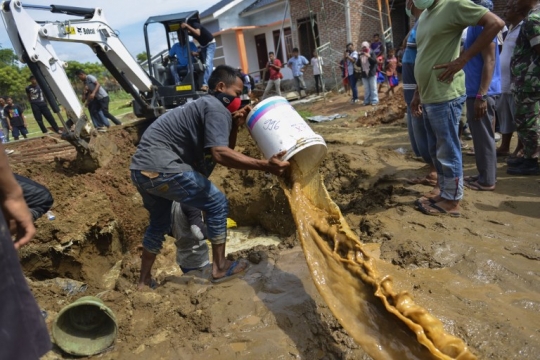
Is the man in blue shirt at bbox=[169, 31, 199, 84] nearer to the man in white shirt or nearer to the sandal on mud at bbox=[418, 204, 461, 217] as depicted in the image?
the man in white shirt

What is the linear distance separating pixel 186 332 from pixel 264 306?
1.93ft

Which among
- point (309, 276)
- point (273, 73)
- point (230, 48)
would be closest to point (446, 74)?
point (309, 276)

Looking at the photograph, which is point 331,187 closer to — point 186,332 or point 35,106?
point 186,332

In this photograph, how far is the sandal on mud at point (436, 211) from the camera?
382 cm

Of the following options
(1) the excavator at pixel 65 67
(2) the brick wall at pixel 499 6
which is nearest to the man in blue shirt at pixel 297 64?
(2) the brick wall at pixel 499 6

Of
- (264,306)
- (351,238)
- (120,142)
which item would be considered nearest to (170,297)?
(264,306)

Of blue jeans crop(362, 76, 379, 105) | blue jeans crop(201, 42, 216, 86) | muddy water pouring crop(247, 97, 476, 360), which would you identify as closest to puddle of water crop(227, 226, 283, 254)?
muddy water pouring crop(247, 97, 476, 360)

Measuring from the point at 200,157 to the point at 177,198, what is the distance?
0.43m

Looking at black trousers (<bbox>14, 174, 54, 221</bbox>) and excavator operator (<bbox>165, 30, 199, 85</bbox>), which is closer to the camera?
black trousers (<bbox>14, 174, 54, 221</bbox>)

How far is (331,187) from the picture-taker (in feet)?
19.1

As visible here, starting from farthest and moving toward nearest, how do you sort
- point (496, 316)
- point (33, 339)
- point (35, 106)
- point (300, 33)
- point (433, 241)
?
point (300, 33) < point (35, 106) < point (433, 241) < point (496, 316) < point (33, 339)

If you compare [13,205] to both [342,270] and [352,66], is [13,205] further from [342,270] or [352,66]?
[352,66]

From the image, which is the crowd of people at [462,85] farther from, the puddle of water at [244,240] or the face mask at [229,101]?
the puddle of water at [244,240]

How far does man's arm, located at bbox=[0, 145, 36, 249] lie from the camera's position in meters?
1.54
